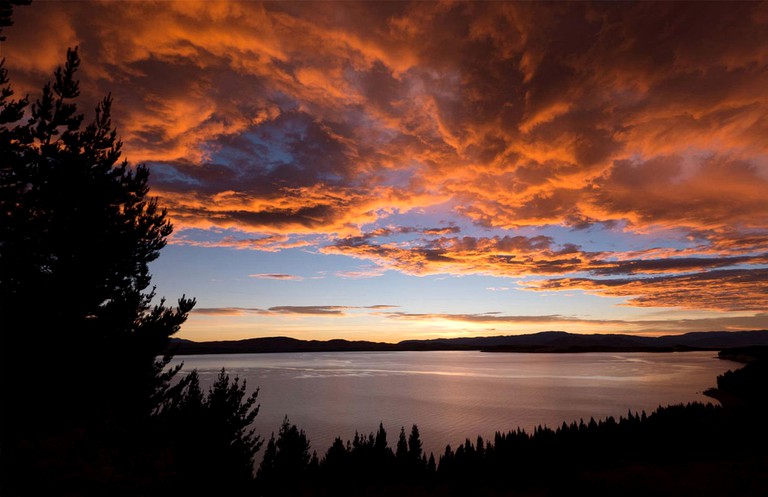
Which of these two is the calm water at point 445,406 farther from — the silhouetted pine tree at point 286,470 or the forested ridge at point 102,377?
the forested ridge at point 102,377

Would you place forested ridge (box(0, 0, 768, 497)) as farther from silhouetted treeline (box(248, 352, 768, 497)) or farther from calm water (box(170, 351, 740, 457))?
calm water (box(170, 351, 740, 457))

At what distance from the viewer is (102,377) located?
14.0m

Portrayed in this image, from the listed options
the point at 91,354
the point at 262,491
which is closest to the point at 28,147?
the point at 91,354

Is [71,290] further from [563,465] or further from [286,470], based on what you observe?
[563,465]

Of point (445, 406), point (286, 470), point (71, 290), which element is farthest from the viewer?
point (445, 406)

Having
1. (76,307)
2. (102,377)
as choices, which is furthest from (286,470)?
(76,307)

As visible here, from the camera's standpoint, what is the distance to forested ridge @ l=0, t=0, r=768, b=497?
1112 cm

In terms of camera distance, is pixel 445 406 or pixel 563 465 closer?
pixel 563 465

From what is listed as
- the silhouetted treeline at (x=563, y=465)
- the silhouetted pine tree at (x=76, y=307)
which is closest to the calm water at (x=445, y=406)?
the silhouetted treeline at (x=563, y=465)

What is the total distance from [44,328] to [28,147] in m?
6.22

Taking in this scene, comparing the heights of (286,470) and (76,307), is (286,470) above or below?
below

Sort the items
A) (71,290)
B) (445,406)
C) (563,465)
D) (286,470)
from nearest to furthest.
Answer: (71,290) < (286,470) < (563,465) < (445,406)

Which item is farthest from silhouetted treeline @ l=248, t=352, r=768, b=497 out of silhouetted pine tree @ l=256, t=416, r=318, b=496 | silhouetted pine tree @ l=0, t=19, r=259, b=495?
silhouetted pine tree @ l=0, t=19, r=259, b=495

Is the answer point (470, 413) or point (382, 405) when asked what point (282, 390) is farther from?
point (470, 413)
